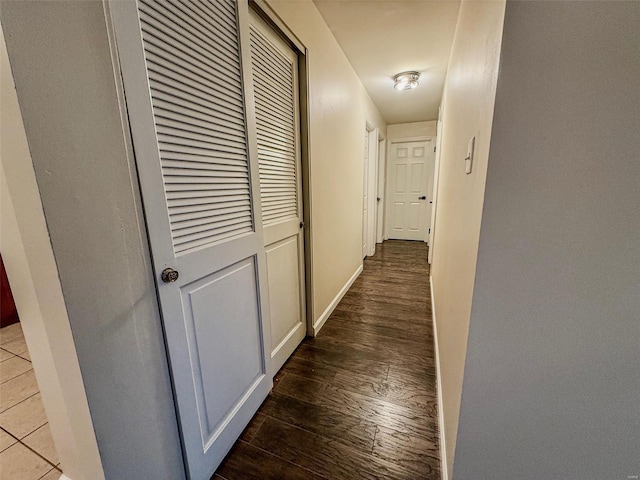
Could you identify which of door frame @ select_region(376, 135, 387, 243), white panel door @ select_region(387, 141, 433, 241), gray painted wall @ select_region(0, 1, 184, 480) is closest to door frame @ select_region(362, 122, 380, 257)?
door frame @ select_region(376, 135, 387, 243)

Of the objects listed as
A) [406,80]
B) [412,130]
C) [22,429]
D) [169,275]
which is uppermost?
[406,80]

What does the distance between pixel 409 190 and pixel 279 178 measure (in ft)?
13.6

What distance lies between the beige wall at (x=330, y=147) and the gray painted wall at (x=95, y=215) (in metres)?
1.07

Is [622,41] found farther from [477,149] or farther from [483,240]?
[483,240]

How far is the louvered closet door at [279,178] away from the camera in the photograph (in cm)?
133

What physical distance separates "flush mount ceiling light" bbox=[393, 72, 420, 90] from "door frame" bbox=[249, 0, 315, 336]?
1576 mm

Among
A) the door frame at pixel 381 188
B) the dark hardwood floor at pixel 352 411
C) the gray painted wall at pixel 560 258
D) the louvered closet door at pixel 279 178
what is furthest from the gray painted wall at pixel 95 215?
the door frame at pixel 381 188

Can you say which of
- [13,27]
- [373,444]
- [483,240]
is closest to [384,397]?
[373,444]

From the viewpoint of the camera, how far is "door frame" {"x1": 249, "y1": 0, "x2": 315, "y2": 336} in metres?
1.37

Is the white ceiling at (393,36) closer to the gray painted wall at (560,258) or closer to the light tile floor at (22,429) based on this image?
the gray painted wall at (560,258)

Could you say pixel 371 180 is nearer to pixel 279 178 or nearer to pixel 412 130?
pixel 412 130

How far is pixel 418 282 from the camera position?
3092mm

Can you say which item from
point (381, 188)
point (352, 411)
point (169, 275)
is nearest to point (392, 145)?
point (381, 188)

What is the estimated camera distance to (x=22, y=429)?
1274mm
